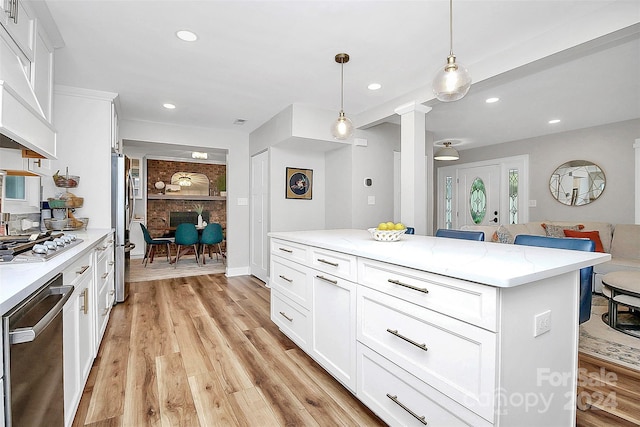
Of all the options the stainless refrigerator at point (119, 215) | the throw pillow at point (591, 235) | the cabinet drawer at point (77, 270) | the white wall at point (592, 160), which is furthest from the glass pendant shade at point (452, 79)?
the white wall at point (592, 160)


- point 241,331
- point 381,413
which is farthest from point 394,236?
point 241,331

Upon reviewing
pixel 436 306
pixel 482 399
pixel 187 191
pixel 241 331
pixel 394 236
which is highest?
pixel 187 191

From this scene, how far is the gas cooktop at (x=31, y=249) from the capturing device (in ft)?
4.56

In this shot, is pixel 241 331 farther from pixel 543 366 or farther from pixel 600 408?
pixel 600 408

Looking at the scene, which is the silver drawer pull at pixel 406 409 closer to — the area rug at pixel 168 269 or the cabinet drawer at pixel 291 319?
the cabinet drawer at pixel 291 319

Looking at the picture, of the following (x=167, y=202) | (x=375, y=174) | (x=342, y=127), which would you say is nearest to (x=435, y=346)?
(x=342, y=127)

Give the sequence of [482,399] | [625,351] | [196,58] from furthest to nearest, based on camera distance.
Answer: [196,58] → [625,351] → [482,399]

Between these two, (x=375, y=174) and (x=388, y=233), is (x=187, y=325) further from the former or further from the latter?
(x=375, y=174)

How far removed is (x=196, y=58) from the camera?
2768 millimetres

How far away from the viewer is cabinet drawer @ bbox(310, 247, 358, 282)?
176 cm

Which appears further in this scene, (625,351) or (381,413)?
(625,351)

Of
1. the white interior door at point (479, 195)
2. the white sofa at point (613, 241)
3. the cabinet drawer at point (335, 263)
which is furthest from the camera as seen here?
the white interior door at point (479, 195)

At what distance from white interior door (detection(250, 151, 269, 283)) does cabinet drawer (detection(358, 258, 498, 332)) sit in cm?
324

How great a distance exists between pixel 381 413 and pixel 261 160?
3965 millimetres
